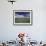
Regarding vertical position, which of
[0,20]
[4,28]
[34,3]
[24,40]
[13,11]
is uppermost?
[34,3]

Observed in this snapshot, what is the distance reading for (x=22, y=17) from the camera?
15.6 feet

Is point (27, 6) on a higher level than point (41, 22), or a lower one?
higher

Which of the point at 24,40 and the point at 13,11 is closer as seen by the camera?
the point at 24,40

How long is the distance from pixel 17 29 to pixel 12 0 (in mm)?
1112

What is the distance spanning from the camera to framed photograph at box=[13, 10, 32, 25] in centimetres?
473

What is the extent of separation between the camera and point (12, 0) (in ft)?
15.4

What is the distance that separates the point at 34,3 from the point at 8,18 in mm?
1144

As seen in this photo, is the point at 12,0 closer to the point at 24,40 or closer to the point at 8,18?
the point at 8,18

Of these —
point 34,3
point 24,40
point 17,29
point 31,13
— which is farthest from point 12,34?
point 24,40

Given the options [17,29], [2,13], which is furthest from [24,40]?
[2,13]

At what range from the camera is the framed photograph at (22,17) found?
4.73 metres

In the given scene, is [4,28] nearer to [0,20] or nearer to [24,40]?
[0,20]

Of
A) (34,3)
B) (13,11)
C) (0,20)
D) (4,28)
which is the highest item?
(34,3)

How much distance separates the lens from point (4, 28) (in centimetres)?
476
